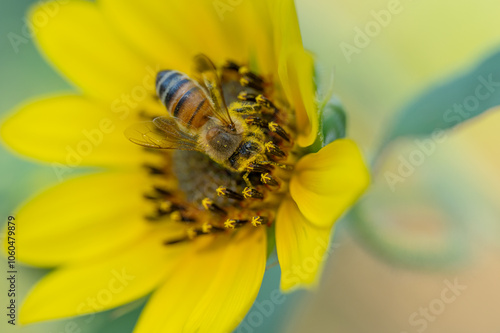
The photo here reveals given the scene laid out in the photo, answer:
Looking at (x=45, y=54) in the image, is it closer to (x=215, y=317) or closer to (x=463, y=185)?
(x=215, y=317)

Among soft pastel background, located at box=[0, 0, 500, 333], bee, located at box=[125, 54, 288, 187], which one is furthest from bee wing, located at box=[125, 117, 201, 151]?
soft pastel background, located at box=[0, 0, 500, 333]

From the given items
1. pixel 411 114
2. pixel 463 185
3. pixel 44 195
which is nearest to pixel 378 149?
pixel 411 114

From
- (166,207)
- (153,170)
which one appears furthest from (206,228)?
(153,170)

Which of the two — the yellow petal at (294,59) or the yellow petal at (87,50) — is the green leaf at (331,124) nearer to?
the yellow petal at (294,59)

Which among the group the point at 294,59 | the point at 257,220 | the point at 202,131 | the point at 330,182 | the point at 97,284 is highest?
the point at 294,59

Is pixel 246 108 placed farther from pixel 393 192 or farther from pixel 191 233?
pixel 393 192

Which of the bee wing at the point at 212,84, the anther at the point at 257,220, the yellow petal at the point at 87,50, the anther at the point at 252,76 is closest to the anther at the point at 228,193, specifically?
the anther at the point at 257,220
